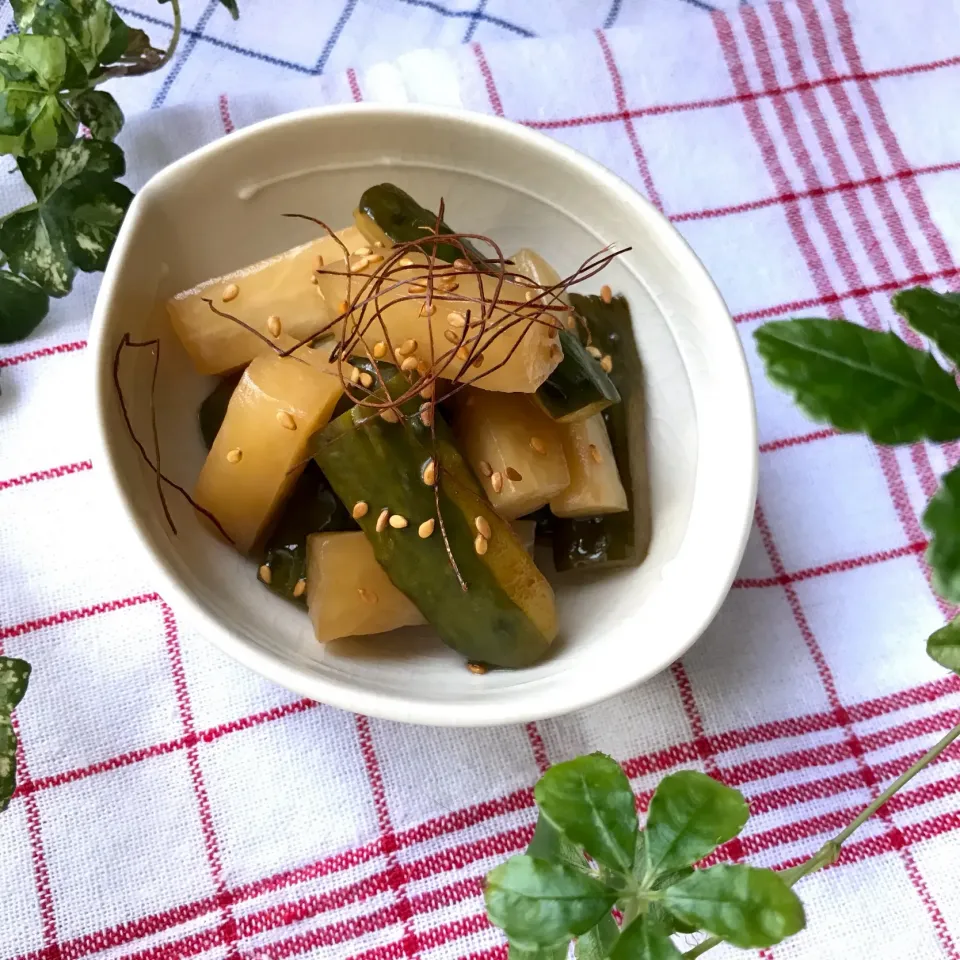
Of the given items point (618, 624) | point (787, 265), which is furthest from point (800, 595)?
point (787, 265)

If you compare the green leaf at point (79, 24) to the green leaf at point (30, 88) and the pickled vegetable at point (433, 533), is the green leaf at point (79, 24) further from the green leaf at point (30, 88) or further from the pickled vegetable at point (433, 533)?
the pickled vegetable at point (433, 533)

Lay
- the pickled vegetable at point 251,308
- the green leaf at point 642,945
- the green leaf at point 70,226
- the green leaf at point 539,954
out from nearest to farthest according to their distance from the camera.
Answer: the green leaf at point 642,945 → the green leaf at point 539,954 → the pickled vegetable at point 251,308 → the green leaf at point 70,226

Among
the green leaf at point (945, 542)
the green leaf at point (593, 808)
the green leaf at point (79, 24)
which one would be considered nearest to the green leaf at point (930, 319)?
the green leaf at point (945, 542)

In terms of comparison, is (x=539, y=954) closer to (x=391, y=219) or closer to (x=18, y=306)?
(x=391, y=219)

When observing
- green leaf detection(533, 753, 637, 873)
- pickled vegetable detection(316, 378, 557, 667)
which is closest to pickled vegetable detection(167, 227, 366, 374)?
pickled vegetable detection(316, 378, 557, 667)

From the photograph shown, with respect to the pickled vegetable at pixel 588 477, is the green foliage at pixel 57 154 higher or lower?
higher

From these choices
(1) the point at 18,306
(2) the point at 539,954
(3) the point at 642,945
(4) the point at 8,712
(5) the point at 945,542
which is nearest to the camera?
(5) the point at 945,542

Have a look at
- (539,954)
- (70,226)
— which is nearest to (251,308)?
(70,226)
